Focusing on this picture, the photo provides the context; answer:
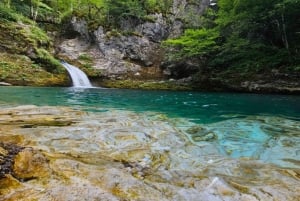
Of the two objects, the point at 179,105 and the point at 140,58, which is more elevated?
the point at 140,58

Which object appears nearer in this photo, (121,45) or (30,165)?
(30,165)

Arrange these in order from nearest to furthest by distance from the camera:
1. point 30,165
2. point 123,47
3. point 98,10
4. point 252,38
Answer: point 30,165 < point 252,38 < point 123,47 < point 98,10

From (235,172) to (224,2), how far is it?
19.8 meters

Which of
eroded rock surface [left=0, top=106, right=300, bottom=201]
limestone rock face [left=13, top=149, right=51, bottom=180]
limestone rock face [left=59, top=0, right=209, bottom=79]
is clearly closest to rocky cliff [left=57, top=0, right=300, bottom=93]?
limestone rock face [left=59, top=0, right=209, bottom=79]

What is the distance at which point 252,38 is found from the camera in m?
20.2

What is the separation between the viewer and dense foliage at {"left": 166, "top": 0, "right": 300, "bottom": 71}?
640 inches

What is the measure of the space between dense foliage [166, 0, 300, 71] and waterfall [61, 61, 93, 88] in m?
7.29

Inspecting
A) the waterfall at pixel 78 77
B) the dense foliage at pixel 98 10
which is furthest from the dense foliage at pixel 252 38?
the dense foliage at pixel 98 10

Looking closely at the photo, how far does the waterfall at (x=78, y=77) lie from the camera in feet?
66.9

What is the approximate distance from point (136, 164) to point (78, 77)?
59.5ft

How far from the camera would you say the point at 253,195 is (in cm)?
285

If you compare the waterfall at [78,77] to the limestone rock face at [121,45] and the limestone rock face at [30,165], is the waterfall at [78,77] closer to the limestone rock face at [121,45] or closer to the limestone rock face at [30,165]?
the limestone rock face at [121,45]

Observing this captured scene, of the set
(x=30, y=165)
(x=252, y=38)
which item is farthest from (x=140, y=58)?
(x=30, y=165)

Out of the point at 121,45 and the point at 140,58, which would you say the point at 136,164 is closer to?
the point at 140,58
